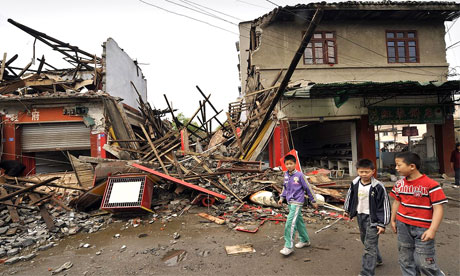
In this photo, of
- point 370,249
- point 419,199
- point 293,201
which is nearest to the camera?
point 419,199

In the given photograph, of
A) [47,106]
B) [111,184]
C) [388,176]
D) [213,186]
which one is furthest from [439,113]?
[47,106]

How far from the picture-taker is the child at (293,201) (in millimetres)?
3660

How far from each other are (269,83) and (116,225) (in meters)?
8.50

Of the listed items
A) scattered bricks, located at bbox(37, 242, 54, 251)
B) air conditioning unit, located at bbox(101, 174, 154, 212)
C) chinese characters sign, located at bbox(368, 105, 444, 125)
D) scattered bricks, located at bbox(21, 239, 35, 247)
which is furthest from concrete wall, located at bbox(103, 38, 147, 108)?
chinese characters sign, located at bbox(368, 105, 444, 125)

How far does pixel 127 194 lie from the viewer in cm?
548

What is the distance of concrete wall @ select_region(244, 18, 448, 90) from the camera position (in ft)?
36.1

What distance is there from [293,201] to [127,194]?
3.90 meters

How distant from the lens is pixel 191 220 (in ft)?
18.3

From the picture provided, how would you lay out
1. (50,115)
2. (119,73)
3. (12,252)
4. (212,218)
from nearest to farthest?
(12,252) → (212,218) → (50,115) → (119,73)

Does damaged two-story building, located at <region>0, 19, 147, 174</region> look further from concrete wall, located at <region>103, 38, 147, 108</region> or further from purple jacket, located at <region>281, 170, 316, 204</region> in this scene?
purple jacket, located at <region>281, 170, 316, 204</region>

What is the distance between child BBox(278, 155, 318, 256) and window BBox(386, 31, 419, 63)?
11216 mm

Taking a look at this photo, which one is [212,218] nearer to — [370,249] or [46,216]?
[370,249]

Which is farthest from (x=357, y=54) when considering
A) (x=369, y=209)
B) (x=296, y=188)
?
(x=369, y=209)

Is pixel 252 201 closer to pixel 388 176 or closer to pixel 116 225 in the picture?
pixel 116 225
